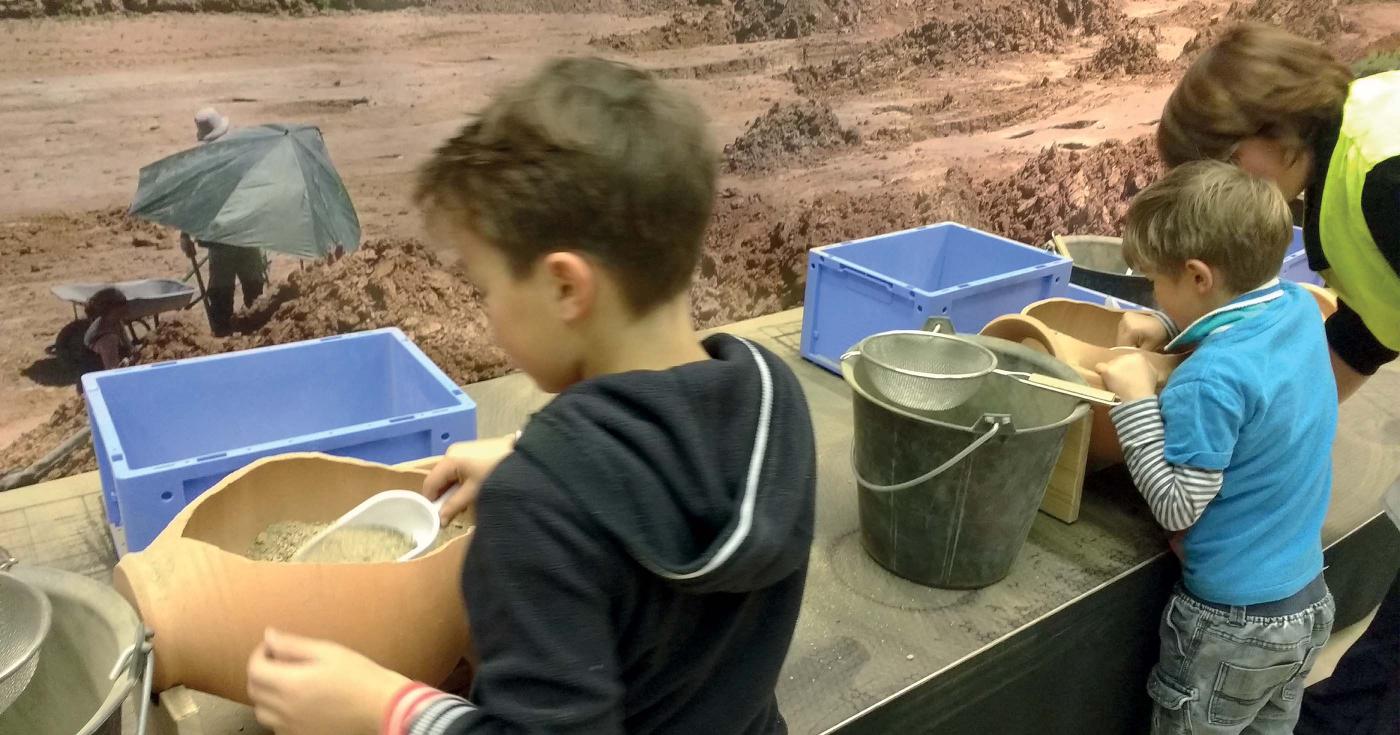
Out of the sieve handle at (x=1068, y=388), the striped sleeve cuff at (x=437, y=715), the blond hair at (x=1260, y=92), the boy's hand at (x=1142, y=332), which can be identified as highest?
the blond hair at (x=1260, y=92)

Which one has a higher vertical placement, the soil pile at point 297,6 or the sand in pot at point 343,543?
the soil pile at point 297,6

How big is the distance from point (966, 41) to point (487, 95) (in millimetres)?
1927

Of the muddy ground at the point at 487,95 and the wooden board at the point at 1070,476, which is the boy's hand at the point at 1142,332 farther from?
the muddy ground at the point at 487,95

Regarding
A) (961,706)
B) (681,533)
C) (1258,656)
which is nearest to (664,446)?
(681,533)

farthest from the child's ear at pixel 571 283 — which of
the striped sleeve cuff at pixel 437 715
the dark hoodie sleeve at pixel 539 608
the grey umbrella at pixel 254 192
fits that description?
the grey umbrella at pixel 254 192

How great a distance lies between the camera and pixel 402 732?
0.67m

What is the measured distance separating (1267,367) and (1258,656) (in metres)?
0.39

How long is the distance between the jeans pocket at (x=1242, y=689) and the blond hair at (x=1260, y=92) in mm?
738

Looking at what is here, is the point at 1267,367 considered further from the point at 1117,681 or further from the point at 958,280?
the point at 958,280

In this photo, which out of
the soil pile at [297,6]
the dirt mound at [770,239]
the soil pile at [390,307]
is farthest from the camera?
the dirt mound at [770,239]

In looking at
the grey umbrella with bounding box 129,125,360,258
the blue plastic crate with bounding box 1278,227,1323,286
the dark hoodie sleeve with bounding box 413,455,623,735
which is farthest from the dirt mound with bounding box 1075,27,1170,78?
the dark hoodie sleeve with bounding box 413,455,623,735

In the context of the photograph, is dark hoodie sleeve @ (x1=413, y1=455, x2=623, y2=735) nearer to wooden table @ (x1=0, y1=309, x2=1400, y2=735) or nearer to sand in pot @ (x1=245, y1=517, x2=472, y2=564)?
sand in pot @ (x1=245, y1=517, x2=472, y2=564)

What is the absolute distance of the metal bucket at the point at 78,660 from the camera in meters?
0.72

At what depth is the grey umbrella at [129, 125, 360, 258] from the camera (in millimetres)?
1472
